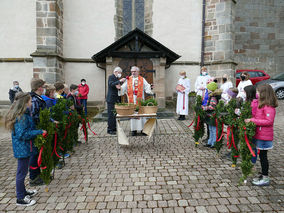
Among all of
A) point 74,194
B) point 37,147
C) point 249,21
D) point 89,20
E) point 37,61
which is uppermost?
point 249,21

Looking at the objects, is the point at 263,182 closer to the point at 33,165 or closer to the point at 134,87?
the point at 33,165

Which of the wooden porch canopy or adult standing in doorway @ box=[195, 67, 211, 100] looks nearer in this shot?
adult standing in doorway @ box=[195, 67, 211, 100]

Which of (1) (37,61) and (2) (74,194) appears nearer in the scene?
(2) (74,194)

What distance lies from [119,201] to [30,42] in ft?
33.2

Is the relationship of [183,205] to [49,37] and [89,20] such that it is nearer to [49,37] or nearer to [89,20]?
[49,37]

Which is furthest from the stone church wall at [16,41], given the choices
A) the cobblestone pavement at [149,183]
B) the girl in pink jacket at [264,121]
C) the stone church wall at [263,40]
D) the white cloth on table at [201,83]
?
the stone church wall at [263,40]

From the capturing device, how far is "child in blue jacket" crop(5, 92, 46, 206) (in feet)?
9.14

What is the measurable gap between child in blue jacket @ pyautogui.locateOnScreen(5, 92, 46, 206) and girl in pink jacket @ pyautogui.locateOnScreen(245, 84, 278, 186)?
312 centimetres

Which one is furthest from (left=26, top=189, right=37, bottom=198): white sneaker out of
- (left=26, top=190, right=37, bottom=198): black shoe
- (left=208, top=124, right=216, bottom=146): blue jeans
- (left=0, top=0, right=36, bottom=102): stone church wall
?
(left=0, top=0, right=36, bottom=102): stone church wall

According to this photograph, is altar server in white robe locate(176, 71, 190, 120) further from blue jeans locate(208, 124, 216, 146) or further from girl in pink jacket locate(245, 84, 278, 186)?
girl in pink jacket locate(245, 84, 278, 186)

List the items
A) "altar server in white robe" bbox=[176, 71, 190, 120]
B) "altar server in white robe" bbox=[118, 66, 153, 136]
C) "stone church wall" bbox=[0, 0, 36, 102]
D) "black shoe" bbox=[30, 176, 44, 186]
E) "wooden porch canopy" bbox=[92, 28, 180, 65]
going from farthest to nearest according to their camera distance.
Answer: "stone church wall" bbox=[0, 0, 36, 102]
"wooden porch canopy" bbox=[92, 28, 180, 65]
"altar server in white robe" bbox=[176, 71, 190, 120]
"altar server in white robe" bbox=[118, 66, 153, 136]
"black shoe" bbox=[30, 176, 44, 186]

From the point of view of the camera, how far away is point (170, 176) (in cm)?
365

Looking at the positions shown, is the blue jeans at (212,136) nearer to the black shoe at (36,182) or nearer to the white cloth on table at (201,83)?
the white cloth on table at (201,83)

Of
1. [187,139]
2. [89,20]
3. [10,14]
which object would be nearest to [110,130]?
[187,139]
